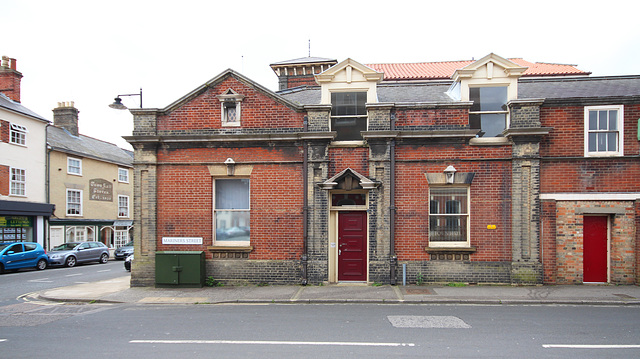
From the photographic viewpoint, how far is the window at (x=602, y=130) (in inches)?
469

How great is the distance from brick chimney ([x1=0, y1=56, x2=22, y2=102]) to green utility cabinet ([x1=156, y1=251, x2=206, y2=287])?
71.6ft

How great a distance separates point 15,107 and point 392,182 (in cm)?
2460

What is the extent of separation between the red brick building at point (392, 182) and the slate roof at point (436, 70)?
659 centimetres

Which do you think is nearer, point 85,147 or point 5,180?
point 5,180

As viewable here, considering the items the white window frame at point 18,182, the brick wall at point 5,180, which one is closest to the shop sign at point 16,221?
the white window frame at point 18,182

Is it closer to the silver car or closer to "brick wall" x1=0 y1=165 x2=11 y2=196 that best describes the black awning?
"brick wall" x1=0 y1=165 x2=11 y2=196

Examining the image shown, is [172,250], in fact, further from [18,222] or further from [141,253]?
[18,222]

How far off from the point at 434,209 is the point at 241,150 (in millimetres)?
6271

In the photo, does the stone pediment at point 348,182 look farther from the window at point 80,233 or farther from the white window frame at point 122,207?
the white window frame at point 122,207

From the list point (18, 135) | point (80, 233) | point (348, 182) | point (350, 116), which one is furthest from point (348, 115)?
point (80, 233)

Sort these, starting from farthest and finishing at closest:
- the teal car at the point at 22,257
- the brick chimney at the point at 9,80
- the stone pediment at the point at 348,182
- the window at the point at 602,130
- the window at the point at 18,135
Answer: the brick chimney at the point at 9,80 < the window at the point at 18,135 < the teal car at the point at 22,257 < the stone pediment at the point at 348,182 < the window at the point at 602,130

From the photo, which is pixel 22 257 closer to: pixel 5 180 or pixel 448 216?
pixel 5 180

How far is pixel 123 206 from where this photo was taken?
3409cm

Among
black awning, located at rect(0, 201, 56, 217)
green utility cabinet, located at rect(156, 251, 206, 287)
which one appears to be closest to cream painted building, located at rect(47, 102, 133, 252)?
black awning, located at rect(0, 201, 56, 217)
